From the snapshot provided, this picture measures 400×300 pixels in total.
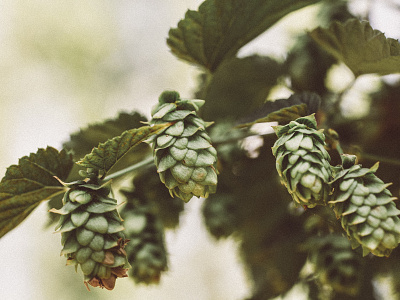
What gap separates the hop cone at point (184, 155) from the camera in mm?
556

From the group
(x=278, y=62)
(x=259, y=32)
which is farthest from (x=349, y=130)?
(x=259, y=32)

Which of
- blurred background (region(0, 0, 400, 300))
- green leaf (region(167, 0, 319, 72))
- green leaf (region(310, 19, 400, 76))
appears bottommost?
blurred background (region(0, 0, 400, 300))

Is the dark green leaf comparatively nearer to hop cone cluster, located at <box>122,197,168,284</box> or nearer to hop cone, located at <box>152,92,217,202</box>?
hop cone cluster, located at <box>122,197,168,284</box>

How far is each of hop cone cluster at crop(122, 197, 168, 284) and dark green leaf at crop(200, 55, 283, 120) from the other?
0.33 metres

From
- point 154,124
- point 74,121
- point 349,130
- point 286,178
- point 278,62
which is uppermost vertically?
point 154,124

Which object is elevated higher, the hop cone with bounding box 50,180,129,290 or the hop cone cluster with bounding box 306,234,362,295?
the hop cone with bounding box 50,180,129,290

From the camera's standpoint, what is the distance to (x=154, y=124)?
23.7 inches

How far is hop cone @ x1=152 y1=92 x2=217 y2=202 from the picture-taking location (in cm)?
56

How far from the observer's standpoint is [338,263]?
0.84 meters

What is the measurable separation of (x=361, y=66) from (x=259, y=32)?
0.64ft

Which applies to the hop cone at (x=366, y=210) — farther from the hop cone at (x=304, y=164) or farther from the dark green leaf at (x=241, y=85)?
the dark green leaf at (x=241, y=85)

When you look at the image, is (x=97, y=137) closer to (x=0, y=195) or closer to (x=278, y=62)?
(x=0, y=195)

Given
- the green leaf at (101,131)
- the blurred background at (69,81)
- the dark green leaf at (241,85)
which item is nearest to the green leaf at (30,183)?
the green leaf at (101,131)

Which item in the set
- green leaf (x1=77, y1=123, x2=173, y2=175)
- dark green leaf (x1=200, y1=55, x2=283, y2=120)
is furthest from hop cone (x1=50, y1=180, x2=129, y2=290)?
dark green leaf (x1=200, y1=55, x2=283, y2=120)
